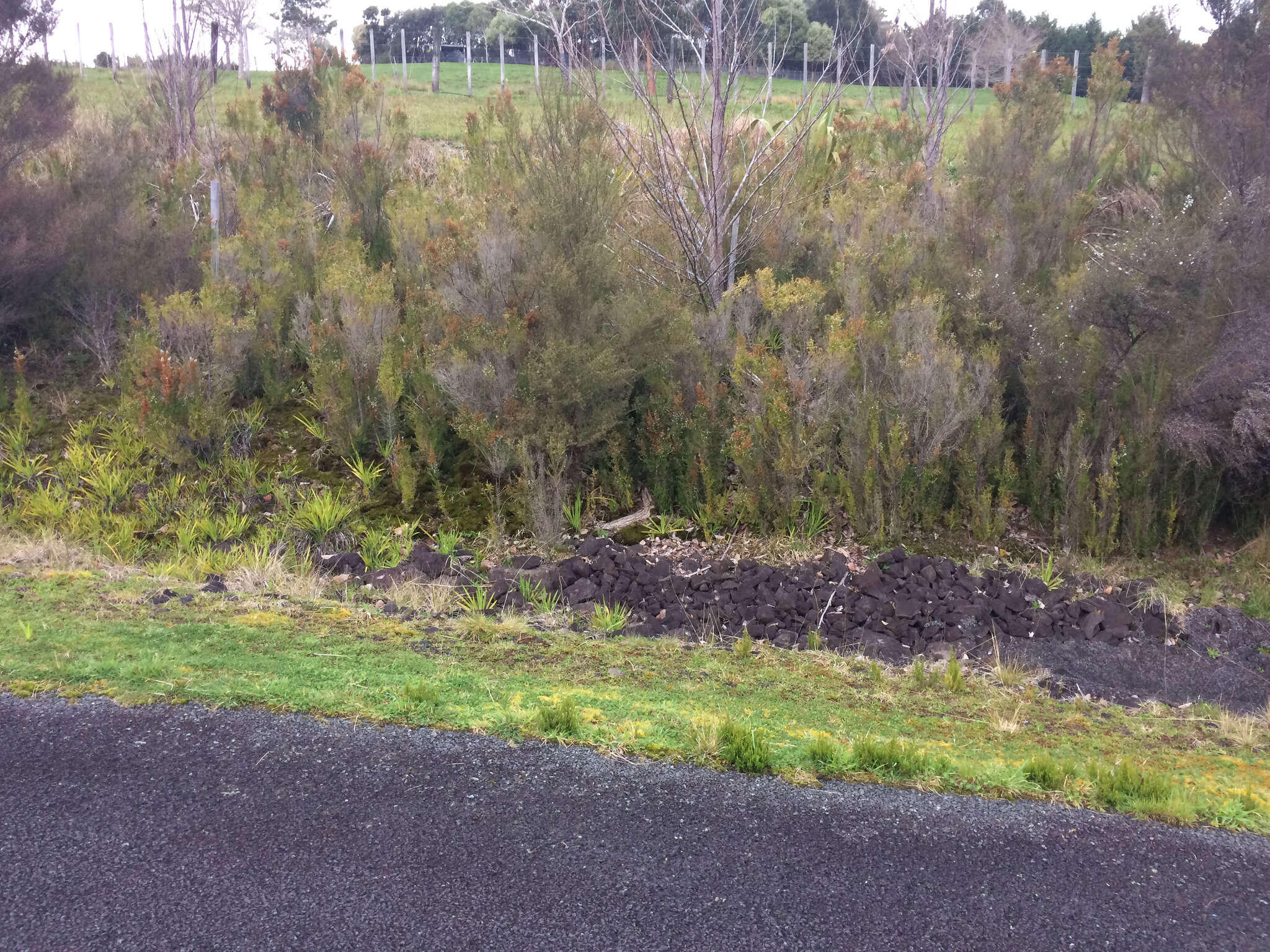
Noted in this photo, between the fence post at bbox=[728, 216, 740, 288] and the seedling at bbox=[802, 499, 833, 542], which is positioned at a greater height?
the fence post at bbox=[728, 216, 740, 288]

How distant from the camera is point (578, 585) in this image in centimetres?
712

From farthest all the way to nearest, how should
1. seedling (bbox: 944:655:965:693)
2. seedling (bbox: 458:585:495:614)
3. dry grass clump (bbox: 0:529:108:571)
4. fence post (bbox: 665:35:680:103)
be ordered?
fence post (bbox: 665:35:680:103) < dry grass clump (bbox: 0:529:108:571) < seedling (bbox: 458:585:495:614) < seedling (bbox: 944:655:965:693)

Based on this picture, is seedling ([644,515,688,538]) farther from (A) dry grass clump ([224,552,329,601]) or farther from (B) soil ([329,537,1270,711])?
(A) dry grass clump ([224,552,329,601])

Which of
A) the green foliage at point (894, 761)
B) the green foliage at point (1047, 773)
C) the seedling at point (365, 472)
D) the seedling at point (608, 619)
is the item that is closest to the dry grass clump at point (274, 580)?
the seedling at point (365, 472)

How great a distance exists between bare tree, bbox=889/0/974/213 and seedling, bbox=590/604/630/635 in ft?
30.7

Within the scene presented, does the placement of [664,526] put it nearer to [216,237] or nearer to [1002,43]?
[216,237]

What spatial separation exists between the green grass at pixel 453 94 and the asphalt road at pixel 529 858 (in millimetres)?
8830

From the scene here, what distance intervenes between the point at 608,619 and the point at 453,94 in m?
30.0

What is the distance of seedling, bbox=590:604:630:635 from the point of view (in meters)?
6.27

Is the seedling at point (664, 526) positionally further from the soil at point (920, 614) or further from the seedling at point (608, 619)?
the seedling at point (608, 619)

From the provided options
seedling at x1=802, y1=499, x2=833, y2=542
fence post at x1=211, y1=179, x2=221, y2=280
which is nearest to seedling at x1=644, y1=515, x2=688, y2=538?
seedling at x1=802, y1=499, x2=833, y2=542

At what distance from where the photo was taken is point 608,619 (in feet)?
20.8

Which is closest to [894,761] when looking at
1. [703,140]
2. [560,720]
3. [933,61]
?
[560,720]

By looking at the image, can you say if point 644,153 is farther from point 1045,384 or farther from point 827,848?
point 827,848
